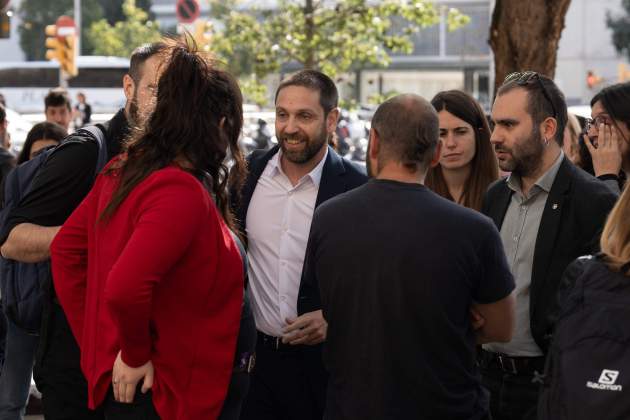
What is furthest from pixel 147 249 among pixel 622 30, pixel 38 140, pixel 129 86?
pixel 622 30

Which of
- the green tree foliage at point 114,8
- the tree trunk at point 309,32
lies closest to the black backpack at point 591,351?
the tree trunk at point 309,32

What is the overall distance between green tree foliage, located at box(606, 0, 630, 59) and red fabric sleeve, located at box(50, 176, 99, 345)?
63033 mm

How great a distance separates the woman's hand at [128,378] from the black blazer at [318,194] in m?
1.35

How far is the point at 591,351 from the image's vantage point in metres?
3.07

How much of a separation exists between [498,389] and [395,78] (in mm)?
69026

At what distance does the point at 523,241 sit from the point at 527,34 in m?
4.51

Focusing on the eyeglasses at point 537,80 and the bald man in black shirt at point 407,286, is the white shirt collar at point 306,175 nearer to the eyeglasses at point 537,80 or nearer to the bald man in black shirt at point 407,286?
the eyeglasses at point 537,80

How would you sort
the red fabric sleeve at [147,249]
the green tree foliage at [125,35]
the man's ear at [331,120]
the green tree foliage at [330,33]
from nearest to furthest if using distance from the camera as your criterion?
the red fabric sleeve at [147,249]
the man's ear at [331,120]
the green tree foliage at [330,33]
the green tree foliage at [125,35]

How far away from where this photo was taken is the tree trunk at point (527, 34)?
8805 mm

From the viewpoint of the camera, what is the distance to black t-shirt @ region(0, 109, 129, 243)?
453cm

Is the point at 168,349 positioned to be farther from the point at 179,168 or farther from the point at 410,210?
the point at 410,210

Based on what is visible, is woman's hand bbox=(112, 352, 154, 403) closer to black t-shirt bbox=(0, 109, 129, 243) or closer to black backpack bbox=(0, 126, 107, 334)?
black t-shirt bbox=(0, 109, 129, 243)

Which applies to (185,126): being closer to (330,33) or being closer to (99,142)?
(99,142)

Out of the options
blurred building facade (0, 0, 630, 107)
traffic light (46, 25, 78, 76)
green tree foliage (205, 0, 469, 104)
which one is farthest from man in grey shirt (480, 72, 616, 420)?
blurred building facade (0, 0, 630, 107)
